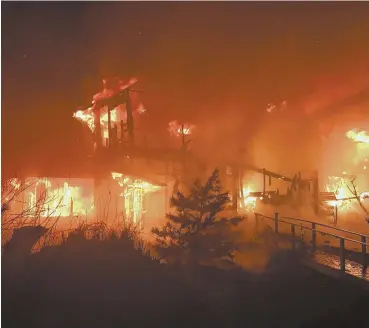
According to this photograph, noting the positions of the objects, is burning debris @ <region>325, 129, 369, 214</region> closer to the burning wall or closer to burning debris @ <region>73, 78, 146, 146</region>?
the burning wall

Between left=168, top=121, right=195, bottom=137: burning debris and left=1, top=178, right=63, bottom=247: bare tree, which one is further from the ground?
left=168, top=121, right=195, bottom=137: burning debris

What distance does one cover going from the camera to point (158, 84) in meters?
8.02

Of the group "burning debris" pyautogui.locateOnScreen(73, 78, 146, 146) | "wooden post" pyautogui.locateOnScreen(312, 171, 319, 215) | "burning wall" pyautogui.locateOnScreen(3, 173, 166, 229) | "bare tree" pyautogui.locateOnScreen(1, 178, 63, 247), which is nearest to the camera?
"bare tree" pyautogui.locateOnScreen(1, 178, 63, 247)

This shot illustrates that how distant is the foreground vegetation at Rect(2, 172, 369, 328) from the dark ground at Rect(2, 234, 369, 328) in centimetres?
1

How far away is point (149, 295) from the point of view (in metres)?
5.84

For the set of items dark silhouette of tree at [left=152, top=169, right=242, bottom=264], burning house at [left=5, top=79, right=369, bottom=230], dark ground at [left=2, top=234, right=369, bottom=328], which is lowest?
dark ground at [left=2, top=234, right=369, bottom=328]

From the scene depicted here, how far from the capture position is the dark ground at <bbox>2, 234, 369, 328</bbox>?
5.44m

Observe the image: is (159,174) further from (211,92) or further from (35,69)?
(35,69)

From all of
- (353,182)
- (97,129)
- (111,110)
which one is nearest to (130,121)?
(111,110)

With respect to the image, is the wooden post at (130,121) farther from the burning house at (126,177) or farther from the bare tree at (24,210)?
the bare tree at (24,210)

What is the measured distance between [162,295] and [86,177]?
2.99m

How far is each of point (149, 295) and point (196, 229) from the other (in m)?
1.66

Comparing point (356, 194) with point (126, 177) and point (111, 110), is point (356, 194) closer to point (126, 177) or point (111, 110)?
point (126, 177)

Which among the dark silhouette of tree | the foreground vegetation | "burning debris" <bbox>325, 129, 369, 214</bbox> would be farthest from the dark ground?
"burning debris" <bbox>325, 129, 369, 214</bbox>
